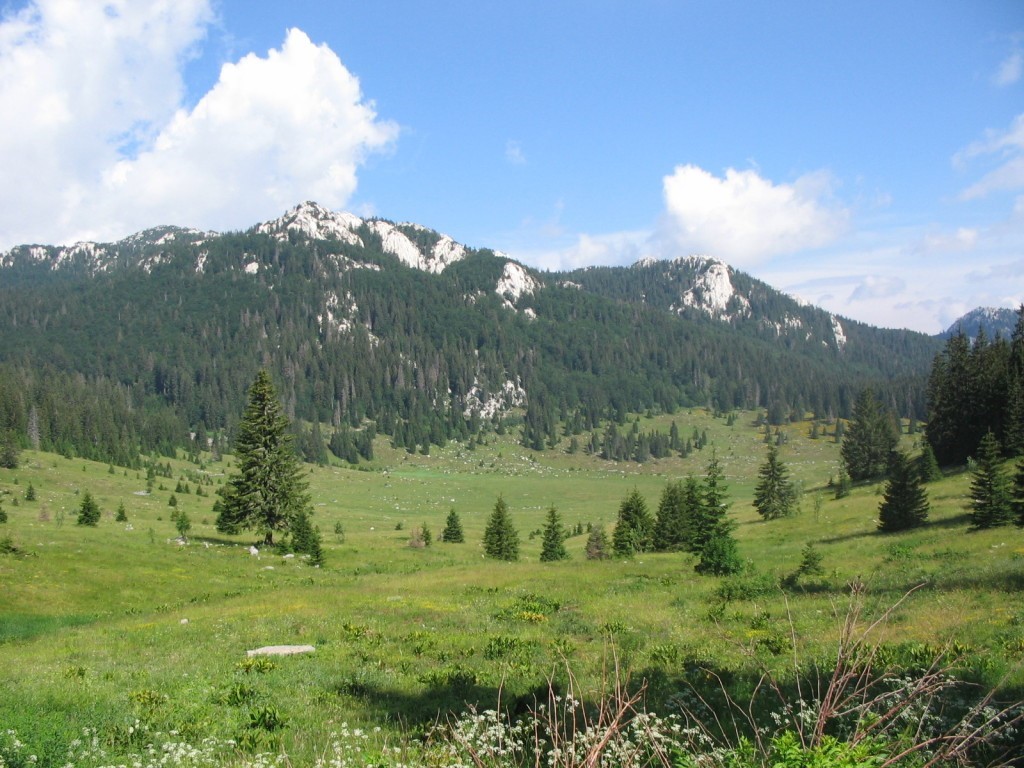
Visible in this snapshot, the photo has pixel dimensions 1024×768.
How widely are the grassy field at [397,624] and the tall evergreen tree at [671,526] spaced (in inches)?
236

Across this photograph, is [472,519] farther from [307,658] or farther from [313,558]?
[307,658]

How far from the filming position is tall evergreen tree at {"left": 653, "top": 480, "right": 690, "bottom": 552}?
181 feet

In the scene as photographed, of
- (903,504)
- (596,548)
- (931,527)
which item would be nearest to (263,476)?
(596,548)

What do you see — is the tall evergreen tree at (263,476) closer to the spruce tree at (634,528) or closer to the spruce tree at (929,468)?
the spruce tree at (634,528)

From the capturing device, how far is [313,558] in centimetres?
4334

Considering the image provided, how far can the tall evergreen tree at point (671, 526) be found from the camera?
181 feet

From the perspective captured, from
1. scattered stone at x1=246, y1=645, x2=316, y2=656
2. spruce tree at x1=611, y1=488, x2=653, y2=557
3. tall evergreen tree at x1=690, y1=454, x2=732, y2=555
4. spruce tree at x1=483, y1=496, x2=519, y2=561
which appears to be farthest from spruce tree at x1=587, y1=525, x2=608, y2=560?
scattered stone at x1=246, y1=645, x2=316, y2=656

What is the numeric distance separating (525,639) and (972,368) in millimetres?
81085

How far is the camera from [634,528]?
183ft

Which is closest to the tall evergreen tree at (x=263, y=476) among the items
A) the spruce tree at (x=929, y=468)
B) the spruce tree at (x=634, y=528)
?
the spruce tree at (x=634, y=528)

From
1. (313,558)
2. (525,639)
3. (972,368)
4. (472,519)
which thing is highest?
(972,368)

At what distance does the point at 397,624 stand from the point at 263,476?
31.0 metres

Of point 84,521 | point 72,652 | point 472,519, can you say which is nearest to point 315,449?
point 472,519

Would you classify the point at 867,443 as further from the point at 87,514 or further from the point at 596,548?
the point at 87,514
